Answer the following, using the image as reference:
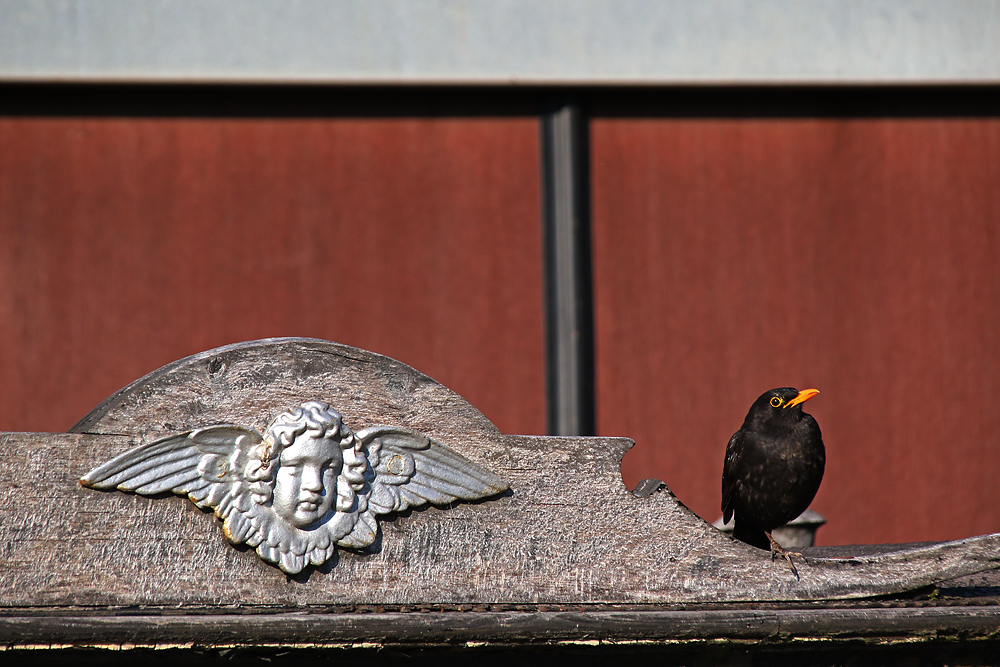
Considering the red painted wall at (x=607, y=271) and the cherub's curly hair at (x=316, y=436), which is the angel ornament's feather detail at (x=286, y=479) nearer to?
the cherub's curly hair at (x=316, y=436)

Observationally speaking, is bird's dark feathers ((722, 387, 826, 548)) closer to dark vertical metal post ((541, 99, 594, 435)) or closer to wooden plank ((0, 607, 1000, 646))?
wooden plank ((0, 607, 1000, 646))

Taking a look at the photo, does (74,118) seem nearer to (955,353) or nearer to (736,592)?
(736,592)

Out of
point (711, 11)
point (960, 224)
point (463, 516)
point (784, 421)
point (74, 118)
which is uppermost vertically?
point (711, 11)

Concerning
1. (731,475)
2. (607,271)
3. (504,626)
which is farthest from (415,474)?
(607,271)

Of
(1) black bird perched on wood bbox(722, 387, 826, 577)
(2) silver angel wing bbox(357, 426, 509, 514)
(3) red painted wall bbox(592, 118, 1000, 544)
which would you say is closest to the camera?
(2) silver angel wing bbox(357, 426, 509, 514)

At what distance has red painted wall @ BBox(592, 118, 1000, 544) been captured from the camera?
11.3 feet

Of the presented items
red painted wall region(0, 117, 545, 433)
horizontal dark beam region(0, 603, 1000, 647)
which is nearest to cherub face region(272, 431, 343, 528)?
horizontal dark beam region(0, 603, 1000, 647)

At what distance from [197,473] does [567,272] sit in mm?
2276

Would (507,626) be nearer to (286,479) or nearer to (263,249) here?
(286,479)

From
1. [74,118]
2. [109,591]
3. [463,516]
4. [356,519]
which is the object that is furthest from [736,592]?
[74,118]

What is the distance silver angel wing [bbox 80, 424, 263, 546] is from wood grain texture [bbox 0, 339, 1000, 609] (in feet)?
0.08

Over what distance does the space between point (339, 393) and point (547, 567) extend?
426 millimetres

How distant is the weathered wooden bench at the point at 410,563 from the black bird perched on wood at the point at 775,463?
0.13 m

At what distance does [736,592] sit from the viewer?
53.6 inches
